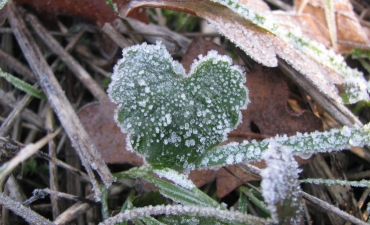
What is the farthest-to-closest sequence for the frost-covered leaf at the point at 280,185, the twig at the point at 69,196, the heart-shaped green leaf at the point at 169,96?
the twig at the point at 69,196, the heart-shaped green leaf at the point at 169,96, the frost-covered leaf at the point at 280,185

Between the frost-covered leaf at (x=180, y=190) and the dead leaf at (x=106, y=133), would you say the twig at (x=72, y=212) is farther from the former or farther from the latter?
the frost-covered leaf at (x=180, y=190)

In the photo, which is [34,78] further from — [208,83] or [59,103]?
[208,83]

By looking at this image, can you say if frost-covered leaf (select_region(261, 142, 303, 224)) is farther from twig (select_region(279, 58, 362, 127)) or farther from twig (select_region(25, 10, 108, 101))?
twig (select_region(25, 10, 108, 101))

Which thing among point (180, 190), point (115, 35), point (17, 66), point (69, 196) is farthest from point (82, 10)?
point (180, 190)

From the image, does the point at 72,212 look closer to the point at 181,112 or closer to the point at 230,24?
the point at 181,112

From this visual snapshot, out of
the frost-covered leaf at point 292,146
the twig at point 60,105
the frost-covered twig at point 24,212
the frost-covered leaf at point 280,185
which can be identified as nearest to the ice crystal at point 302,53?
the frost-covered leaf at point 292,146

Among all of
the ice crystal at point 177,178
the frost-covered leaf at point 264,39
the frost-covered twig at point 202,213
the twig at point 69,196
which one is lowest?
Result: the twig at point 69,196

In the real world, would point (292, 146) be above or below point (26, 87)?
above

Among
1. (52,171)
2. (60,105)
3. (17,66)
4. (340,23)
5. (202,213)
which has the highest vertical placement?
(340,23)
